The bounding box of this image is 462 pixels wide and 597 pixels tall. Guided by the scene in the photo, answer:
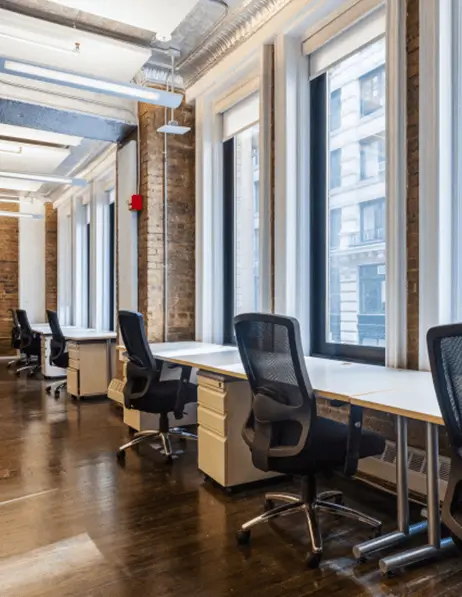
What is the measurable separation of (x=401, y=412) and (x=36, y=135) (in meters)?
5.48

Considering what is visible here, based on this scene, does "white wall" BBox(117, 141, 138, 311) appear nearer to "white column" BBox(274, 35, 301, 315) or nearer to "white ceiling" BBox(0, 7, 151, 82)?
"white ceiling" BBox(0, 7, 151, 82)

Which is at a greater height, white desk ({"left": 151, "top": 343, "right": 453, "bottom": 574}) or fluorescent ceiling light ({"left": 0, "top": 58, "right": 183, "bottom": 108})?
fluorescent ceiling light ({"left": 0, "top": 58, "right": 183, "bottom": 108})

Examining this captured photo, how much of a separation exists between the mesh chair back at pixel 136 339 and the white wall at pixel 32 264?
6729 millimetres


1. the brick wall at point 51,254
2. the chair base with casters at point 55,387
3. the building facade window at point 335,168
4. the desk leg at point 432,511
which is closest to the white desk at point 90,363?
the chair base with casters at point 55,387

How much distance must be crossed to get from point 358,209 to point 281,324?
1.72 metres

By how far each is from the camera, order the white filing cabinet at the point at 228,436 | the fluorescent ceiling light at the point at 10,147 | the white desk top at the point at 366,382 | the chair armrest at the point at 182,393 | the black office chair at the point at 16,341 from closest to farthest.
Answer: the white desk top at the point at 366,382, the white filing cabinet at the point at 228,436, the chair armrest at the point at 182,393, the fluorescent ceiling light at the point at 10,147, the black office chair at the point at 16,341

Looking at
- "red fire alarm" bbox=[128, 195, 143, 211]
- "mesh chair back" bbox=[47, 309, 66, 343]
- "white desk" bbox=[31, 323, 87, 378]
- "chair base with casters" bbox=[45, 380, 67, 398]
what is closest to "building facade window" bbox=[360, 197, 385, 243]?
"red fire alarm" bbox=[128, 195, 143, 211]

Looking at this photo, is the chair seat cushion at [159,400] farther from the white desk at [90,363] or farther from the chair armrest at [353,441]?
the white desk at [90,363]

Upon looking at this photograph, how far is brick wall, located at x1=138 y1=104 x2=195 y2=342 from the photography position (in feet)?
16.5

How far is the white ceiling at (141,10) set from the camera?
3.38m

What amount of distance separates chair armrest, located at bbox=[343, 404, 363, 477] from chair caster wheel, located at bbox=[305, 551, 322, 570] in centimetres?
38

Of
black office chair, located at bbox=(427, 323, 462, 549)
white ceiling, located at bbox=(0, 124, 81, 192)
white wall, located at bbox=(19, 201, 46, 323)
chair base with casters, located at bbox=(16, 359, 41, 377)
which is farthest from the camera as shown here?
white wall, located at bbox=(19, 201, 46, 323)

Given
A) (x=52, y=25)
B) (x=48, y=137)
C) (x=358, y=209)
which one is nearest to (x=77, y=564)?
(x=358, y=209)

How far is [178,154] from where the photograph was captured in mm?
5152
